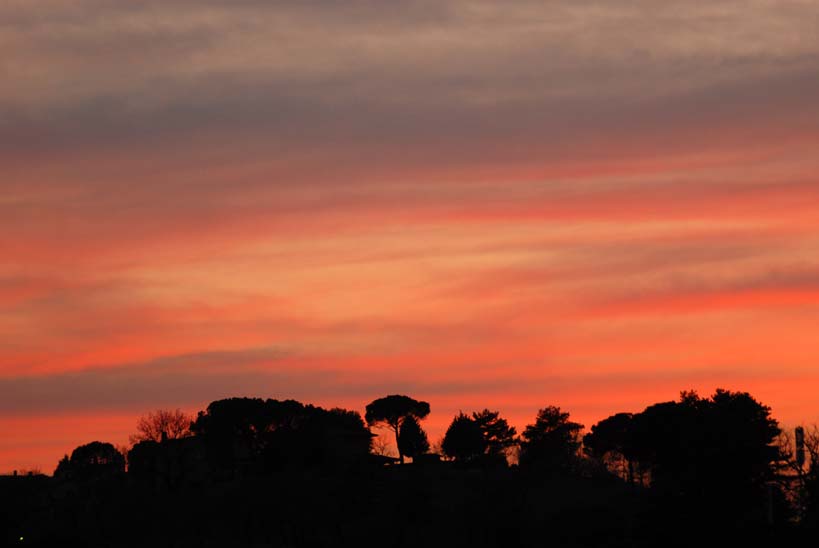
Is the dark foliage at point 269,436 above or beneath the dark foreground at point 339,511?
above

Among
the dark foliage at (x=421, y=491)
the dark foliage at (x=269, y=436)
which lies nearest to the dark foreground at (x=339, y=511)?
the dark foliage at (x=421, y=491)

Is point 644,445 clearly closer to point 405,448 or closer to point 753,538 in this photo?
point 405,448

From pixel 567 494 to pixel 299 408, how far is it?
66.5 m

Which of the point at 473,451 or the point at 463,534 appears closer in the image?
the point at 463,534

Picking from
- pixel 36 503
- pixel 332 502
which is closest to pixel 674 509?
pixel 332 502

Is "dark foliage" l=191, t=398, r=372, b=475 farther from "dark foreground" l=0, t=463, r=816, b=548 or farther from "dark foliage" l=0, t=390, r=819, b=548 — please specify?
"dark foreground" l=0, t=463, r=816, b=548

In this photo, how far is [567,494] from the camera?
5620 inches

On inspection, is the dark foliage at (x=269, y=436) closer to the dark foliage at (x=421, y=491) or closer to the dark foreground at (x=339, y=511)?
the dark foliage at (x=421, y=491)

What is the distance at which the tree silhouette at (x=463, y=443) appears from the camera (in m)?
195

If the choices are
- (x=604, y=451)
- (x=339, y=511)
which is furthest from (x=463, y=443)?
(x=339, y=511)

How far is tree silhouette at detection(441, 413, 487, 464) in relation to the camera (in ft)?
640

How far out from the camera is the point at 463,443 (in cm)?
19550

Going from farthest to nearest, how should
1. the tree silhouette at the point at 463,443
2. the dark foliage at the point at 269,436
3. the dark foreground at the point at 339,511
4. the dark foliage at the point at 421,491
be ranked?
the tree silhouette at the point at 463,443, the dark foliage at the point at 269,436, the dark foreground at the point at 339,511, the dark foliage at the point at 421,491

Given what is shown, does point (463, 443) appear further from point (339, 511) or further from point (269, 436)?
point (339, 511)
